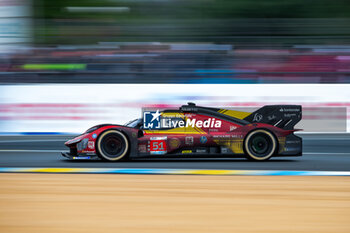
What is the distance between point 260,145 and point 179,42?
7.12 m

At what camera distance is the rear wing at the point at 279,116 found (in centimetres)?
801

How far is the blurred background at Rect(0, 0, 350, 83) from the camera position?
42.5 feet

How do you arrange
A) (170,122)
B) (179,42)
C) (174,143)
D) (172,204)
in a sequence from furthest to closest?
1. (179,42)
2. (170,122)
3. (174,143)
4. (172,204)

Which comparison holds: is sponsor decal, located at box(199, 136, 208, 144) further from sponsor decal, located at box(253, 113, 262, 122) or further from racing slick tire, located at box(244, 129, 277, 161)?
sponsor decal, located at box(253, 113, 262, 122)

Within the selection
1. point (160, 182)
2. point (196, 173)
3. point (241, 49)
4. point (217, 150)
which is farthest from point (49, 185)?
point (241, 49)

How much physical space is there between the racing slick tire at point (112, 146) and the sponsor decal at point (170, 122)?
411 millimetres

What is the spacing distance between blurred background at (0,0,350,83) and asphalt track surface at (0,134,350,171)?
286 cm

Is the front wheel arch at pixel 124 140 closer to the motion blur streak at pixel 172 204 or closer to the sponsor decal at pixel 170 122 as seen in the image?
the sponsor decal at pixel 170 122

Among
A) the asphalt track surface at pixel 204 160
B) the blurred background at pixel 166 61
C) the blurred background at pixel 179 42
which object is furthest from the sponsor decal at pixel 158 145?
the blurred background at pixel 179 42

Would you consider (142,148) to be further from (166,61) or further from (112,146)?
(166,61)

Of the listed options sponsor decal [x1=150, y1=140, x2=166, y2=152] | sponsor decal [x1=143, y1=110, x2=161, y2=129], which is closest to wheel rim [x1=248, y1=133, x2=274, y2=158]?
sponsor decal [x1=150, y1=140, x2=166, y2=152]

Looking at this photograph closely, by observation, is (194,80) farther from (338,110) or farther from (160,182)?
(160,182)

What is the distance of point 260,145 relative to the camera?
789cm

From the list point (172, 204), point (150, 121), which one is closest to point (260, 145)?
point (150, 121)
